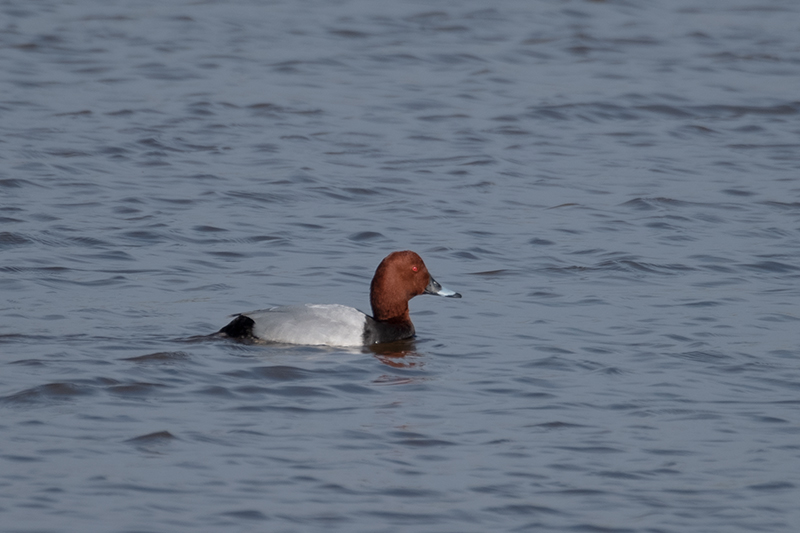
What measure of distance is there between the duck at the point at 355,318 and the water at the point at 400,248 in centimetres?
19

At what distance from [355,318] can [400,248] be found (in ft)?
8.26

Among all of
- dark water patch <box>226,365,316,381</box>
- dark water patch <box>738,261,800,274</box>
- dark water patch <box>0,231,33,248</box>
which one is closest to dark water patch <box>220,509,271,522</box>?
dark water patch <box>226,365,316,381</box>

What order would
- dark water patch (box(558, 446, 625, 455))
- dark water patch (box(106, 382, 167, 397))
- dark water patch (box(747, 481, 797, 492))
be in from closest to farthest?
1. dark water patch (box(747, 481, 797, 492))
2. dark water patch (box(558, 446, 625, 455))
3. dark water patch (box(106, 382, 167, 397))

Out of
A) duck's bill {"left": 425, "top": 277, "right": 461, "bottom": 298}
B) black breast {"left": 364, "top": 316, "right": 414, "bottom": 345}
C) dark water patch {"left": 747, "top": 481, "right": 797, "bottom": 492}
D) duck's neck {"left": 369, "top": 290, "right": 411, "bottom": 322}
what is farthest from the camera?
duck's bill {"left": 425, "top": 277, "right": 461, "bottom": 298}

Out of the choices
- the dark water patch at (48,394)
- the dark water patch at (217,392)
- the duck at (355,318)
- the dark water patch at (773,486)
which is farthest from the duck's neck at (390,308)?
the dark water patch at (773,486)

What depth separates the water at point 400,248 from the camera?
18.5 feet

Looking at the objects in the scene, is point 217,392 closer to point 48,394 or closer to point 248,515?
point 48,394

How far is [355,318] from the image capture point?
26.9 ft

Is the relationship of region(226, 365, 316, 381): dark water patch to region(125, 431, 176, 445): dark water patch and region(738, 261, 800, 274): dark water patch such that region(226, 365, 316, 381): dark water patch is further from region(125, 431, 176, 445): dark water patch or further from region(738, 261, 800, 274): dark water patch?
region(738, 261, 800, 274): dark water patch

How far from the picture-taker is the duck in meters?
7.93

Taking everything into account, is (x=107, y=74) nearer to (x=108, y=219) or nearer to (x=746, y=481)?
→ (x=108, y=219)

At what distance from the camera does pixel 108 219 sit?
1107cm

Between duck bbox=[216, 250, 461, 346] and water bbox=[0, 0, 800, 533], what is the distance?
0.19 meters

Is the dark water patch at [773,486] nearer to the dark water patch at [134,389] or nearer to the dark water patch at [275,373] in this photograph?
the dark water patch at [275,373]
